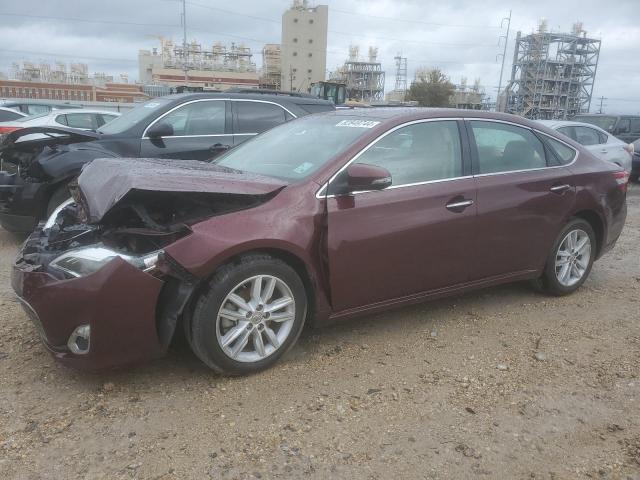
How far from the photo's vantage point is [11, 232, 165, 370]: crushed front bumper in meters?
2.74

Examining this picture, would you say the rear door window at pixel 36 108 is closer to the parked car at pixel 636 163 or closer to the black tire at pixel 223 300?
the black tire at pixel 223 300

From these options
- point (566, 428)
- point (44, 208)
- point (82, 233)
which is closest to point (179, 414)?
point (82, 233)

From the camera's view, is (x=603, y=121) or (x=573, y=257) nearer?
(x=573, y=257)

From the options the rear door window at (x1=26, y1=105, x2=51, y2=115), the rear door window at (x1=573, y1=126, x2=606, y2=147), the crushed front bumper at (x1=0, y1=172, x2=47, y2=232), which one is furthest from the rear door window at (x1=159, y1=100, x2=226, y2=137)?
the rear door window at (x1=26, y1=105, x2=51, y2=115)

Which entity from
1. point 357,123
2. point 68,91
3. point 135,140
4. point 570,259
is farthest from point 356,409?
point 68,91

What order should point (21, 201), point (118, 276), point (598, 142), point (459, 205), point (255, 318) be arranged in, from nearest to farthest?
1. point (118, 276)
2. point (255, 318)
3. point (459, 205)
4. point (21, 201)
5. point (598, 142)

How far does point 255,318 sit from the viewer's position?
10.2ft

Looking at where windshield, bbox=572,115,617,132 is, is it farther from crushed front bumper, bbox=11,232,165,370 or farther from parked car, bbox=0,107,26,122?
crushed front bumper, bbox=11,232,165,370

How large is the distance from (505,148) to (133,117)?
4.62 metres

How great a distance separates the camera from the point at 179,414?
2828 mm

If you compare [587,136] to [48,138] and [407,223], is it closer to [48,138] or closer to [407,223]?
[407,223]

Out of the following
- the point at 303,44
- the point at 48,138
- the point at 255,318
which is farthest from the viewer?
the point at 303,44

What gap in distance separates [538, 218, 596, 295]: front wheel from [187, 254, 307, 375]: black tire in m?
2.50

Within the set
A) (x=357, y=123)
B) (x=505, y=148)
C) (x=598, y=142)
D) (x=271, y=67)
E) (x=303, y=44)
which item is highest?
(x=303, y=44)
